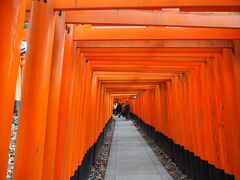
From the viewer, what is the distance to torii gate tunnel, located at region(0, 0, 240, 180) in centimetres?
189

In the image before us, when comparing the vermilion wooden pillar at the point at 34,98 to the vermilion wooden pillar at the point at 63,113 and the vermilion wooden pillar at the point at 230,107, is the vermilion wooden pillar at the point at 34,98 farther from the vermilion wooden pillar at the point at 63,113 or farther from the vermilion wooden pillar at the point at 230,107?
the vermilion wooden pillar at the point at 230,107

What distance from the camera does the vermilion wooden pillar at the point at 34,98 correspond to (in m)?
1.88

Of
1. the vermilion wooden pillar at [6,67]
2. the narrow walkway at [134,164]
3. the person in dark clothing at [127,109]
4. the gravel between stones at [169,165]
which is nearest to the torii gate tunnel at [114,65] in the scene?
the vermilion wooden pillar at [6,67]

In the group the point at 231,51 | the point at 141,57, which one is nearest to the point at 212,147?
the point at 231,51

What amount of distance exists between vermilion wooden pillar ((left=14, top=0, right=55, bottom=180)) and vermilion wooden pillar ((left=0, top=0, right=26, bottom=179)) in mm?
328

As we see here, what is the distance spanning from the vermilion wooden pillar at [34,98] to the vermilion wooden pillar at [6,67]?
33cm

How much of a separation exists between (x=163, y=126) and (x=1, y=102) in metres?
7.74

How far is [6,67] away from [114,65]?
397 cm

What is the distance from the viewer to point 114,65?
543cm

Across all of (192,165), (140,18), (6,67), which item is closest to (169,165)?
(192,165)

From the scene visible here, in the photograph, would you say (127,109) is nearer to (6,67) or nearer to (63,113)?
(63,113)

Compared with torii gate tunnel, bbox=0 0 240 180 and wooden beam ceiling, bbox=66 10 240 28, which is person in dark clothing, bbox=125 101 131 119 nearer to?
torii gate tunnel, bbox=0 0 240 180

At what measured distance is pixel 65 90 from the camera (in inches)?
114

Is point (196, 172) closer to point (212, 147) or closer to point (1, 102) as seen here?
point (212, 147)
